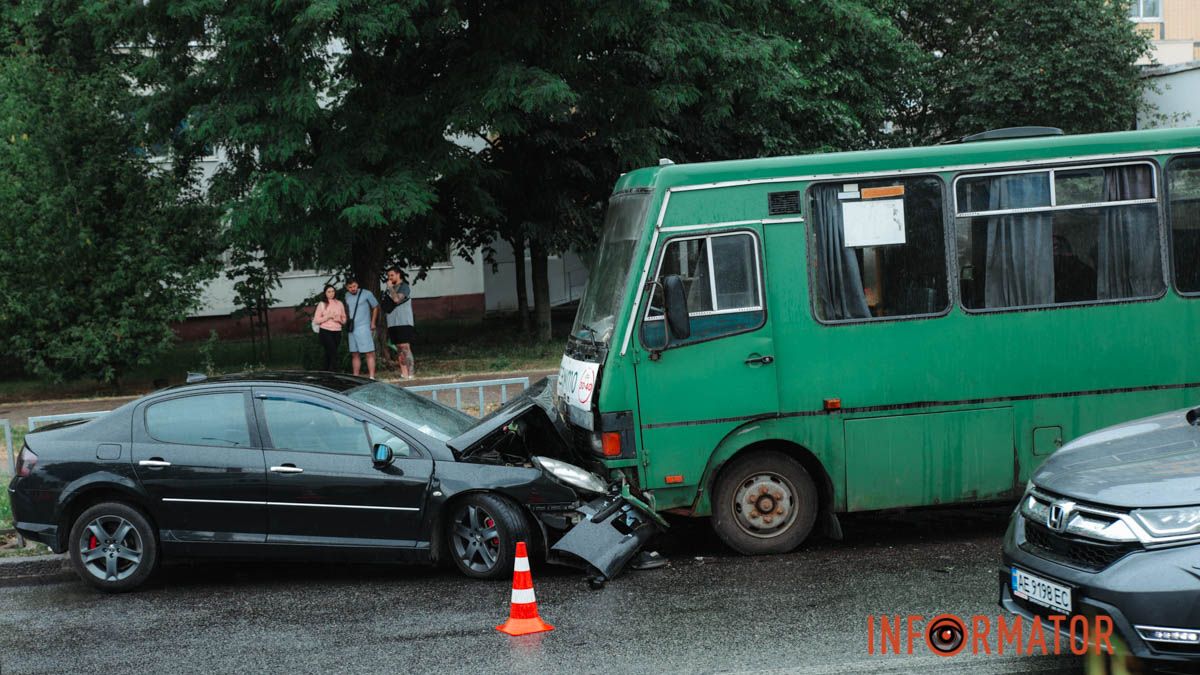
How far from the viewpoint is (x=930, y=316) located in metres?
8.66

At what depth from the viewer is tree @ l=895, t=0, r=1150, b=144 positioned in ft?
96.2

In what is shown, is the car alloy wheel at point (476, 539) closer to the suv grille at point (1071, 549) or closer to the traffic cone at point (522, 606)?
the traffic cone at point (522, 606)

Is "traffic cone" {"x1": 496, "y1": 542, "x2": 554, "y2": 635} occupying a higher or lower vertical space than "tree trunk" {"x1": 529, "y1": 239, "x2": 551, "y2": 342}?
lower

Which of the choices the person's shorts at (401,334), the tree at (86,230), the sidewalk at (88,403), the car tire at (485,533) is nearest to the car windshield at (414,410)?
the car tire at (485,533)

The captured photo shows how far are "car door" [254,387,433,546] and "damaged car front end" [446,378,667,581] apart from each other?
1.29ft

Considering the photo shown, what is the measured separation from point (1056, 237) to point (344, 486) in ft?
17.6

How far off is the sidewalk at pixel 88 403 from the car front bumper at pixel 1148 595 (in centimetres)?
1248

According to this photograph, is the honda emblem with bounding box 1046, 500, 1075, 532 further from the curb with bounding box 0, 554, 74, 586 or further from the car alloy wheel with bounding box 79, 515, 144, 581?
the curb with bounding box 0, 554, 74, 586

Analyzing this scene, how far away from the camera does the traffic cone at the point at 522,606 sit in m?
6.88

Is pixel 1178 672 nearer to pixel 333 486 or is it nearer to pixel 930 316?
pixel 930 316

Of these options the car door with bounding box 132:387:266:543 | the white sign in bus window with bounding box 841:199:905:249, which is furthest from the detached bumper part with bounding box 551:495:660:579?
the white sign in bus window with bounding box 841:199:905:249

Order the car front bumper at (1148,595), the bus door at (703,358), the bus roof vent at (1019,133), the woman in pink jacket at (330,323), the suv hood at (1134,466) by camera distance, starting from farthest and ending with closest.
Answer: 1. the woman in pink jacket at (330,323)
2. the bus roof vent at (1019,133)
3. the bus door at (703,358)
4. the suv hood at (1134,466)
5. the car front bumper at (1148,595)

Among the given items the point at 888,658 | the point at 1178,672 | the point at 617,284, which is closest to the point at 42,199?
the point at 617,284

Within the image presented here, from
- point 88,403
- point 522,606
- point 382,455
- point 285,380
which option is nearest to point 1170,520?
point 522,606
